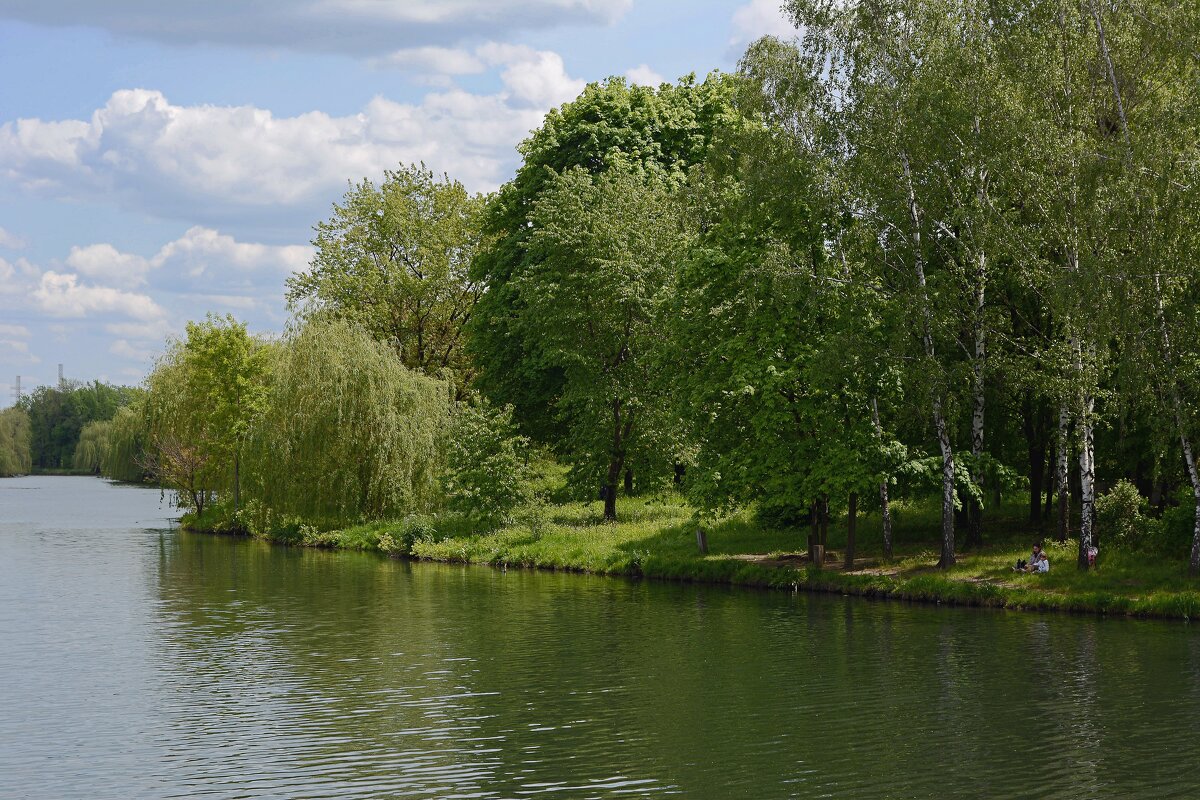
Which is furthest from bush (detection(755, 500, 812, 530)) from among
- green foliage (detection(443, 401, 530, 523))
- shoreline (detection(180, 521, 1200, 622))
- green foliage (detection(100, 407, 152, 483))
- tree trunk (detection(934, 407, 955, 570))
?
green foliage (detection(100, 407, 152, 483))

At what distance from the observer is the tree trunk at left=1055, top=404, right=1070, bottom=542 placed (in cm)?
3344

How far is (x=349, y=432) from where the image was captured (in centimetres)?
5456

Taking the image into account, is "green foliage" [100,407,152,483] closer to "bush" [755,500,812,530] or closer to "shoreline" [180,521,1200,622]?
"shoreline" [180,521,1200,622]

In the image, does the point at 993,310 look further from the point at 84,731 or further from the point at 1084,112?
the point at 84,731

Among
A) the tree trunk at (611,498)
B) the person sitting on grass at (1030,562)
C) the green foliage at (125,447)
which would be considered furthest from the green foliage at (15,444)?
the person sitting on grass at (1030,562)

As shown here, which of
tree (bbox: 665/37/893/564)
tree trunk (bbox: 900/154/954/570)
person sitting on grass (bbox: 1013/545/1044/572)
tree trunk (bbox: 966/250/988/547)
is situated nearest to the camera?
person sitting on grass (bbox: 1013/545/1044/572)

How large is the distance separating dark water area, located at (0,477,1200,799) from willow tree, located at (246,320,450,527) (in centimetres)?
1590

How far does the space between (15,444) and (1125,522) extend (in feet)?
543

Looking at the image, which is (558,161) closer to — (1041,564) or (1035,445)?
(1035,445)

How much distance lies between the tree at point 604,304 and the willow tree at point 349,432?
7551mm

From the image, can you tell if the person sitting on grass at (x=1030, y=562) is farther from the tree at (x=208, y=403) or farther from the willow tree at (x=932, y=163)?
the tree at (x=208, y=403)

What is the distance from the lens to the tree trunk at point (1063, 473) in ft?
110

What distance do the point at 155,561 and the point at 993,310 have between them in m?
32.6

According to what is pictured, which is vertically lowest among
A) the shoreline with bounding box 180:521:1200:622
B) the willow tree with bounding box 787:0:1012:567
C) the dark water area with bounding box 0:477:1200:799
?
the dark water area with bounding box 0:477:1200:799
